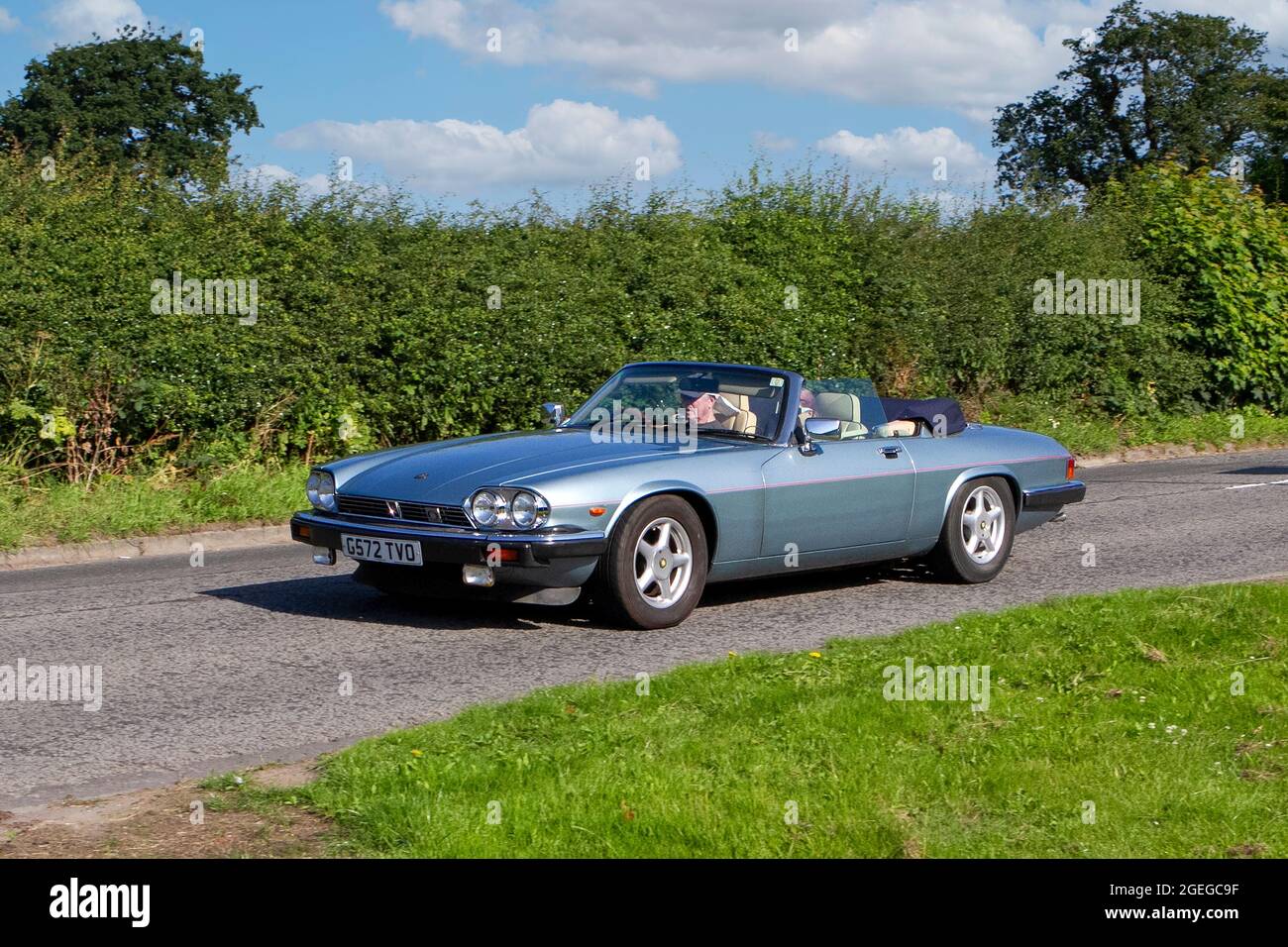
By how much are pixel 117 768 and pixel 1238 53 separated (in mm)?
63174

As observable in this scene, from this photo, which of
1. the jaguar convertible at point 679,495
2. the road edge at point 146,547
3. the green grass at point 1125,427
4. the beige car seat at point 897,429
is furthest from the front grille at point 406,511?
the green grass at point 1125,427

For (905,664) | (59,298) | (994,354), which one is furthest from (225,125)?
(905,664)

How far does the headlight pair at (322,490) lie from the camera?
28.1ft

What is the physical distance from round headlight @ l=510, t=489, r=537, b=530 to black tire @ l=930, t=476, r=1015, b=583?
10.5 feet

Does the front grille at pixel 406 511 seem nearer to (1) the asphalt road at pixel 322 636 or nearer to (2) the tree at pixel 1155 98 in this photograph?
(1) the asphalt road at pixel 322 636

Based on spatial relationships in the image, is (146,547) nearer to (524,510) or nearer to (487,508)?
(487,508)

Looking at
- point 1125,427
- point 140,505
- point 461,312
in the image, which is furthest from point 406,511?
point 1125,427

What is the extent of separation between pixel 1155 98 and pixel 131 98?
39.0m

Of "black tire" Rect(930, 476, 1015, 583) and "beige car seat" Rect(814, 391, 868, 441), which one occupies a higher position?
"beige car seat" Rect(814, 391, 868, 441)

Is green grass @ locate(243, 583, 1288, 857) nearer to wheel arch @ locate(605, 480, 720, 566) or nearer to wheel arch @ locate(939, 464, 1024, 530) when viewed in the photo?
wheel arch @ locate(605, 480, 720, 566)

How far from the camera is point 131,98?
4350 cm

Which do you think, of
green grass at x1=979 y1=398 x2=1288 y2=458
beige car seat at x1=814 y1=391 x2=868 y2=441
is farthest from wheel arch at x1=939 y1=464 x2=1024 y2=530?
green grass at x1=979 y1=398 x2=1288 y2=458

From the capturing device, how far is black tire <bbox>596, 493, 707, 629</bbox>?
8070 mm
